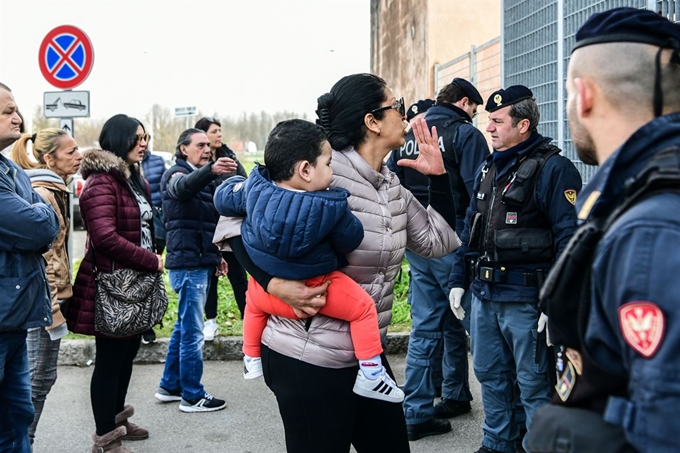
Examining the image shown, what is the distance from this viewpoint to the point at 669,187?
141 cm

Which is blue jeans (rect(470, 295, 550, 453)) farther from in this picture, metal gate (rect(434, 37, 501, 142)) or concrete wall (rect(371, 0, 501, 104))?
concrete wall (rect(371, 0, 501, 104))

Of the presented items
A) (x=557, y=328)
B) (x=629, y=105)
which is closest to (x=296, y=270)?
(x=557, y=328)

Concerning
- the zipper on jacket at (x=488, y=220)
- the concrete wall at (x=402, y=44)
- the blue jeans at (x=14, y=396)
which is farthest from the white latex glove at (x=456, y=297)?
the concrete wall at (x=402, y=44)

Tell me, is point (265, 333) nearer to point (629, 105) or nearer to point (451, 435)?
point (629, 105)

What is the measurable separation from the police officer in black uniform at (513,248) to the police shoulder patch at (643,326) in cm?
249

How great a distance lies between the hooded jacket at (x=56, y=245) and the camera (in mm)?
4266

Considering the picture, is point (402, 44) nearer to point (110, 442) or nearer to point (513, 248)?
point (513, 248)

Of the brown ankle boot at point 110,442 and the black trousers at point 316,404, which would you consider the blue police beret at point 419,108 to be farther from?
the black trousers at point 316,404

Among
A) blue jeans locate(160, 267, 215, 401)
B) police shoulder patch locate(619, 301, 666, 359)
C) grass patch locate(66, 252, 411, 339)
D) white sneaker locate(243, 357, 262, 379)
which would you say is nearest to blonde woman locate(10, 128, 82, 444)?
blue jeans locate(160, 267, 215, 401)

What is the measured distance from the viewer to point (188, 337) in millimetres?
5441

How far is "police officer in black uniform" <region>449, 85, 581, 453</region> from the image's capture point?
155 inches

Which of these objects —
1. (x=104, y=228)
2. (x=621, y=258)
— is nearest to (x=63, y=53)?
(x=104, y=228)

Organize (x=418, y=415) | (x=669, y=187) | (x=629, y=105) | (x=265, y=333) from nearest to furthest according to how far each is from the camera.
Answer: (x=669, y=187)
(x=629, y=105)
(x=265, y=333)
(x=418, y=415)

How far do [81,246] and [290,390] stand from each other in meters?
13.7
